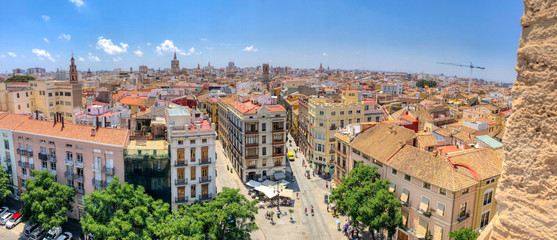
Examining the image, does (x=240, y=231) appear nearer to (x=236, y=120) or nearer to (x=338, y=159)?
(x=338, y=159)

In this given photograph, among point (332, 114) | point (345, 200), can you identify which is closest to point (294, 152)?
point (332, 114)

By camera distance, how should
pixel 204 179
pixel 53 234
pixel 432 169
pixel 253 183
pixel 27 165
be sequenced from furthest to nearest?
pixel 253 183 → pixel 27 165 → pixel 204 179 → pixel 53 234 → pixel 432 169

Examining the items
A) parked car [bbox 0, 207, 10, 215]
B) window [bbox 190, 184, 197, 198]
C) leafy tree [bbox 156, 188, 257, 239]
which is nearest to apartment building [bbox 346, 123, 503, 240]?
leafy tree [bbox 156, 188, 257, 239]

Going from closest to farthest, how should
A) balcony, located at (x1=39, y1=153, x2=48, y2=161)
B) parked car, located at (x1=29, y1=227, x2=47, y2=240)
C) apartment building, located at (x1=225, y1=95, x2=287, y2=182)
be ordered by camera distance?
parked car, located at (x1=29, y1=227, x2=47, y2=240) < balcony, located at (x1=39, y1=153, x2=48, y2=161) < apartment building, located at (x1=225, y1=95, x2=287, y2=182)

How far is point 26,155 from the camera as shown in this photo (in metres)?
44.8

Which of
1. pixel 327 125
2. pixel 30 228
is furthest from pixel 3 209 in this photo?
pixel 327 125

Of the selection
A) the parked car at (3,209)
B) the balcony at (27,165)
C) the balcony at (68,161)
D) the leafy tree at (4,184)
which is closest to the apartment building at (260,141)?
the balcony at (68,161)

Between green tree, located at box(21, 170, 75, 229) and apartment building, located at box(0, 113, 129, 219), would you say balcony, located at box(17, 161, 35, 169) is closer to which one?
apartment building, located at box(0, 113, 129, 219)

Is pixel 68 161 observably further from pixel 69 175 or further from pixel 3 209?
pixel 3 209

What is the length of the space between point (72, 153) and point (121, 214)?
1440 centimetres

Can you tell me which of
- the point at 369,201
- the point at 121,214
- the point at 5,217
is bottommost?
the point at 5,217

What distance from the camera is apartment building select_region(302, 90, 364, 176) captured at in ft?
199

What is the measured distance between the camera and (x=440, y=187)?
3303 centimetres

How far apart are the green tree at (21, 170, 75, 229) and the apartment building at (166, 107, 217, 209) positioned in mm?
12207
